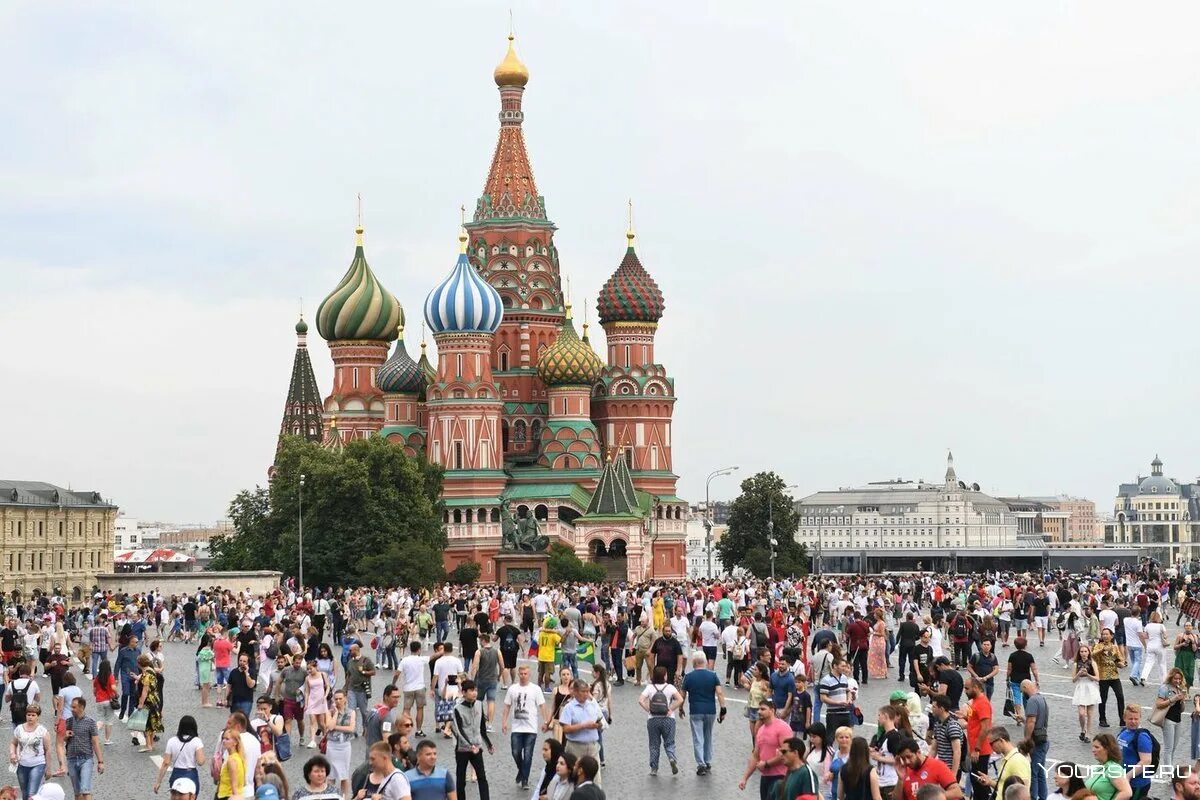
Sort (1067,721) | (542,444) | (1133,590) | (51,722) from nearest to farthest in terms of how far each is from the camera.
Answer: (1067,721) < (51,722) < (1133,590) < (542,444)

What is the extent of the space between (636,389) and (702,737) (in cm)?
7031

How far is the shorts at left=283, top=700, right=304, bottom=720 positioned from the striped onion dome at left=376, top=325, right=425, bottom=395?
2679 inches

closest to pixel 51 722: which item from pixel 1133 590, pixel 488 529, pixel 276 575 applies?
pixel 1133 590

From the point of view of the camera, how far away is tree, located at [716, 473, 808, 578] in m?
96.5

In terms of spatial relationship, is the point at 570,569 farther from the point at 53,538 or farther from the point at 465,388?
the point at 53,538

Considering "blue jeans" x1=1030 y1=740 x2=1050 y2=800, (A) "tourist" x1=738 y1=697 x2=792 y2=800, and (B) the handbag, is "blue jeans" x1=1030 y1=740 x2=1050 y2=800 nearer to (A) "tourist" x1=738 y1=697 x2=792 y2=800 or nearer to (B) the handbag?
(A) "tourist" x1=738 y1=697 x2=792 y2=800

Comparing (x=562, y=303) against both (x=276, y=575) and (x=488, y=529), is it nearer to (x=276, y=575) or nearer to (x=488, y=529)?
(x=488, y=529)

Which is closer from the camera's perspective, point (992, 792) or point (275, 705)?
point (992, 792)

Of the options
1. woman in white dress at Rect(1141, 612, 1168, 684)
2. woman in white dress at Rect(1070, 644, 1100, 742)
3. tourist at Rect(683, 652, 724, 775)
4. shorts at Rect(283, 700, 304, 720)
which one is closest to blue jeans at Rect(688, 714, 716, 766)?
tourist at Rect(683, 652, 724, 775)

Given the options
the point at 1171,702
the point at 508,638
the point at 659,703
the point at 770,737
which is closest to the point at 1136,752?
the point at 770,737

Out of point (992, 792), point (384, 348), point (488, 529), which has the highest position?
point (384, 348)

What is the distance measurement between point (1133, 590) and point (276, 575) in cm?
2826

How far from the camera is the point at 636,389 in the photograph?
293 ft

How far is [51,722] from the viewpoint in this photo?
25094 mm
